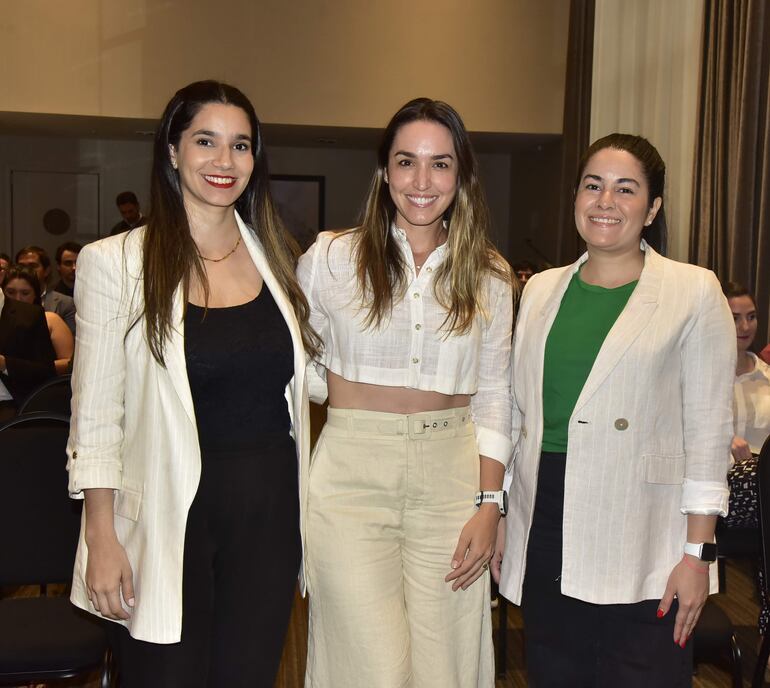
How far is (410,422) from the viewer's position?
2.15 m

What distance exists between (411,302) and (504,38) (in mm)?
9252

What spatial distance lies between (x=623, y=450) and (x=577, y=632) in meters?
0.46

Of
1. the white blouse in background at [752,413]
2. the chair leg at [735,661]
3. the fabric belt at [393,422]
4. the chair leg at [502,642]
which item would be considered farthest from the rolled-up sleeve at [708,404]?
the white blouse in background at [752,413]

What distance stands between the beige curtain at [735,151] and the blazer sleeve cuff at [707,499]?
4.04m

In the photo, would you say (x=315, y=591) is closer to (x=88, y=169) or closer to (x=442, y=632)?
(x=442, y=632)

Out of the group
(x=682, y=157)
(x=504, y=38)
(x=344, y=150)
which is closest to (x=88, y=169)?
(x=344, y=150)

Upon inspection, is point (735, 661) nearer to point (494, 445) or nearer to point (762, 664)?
point (762, 664)

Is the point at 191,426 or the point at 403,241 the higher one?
the point at 403,241

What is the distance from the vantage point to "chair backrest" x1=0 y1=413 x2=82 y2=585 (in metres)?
2.65

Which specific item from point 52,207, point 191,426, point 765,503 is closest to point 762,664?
point 765,503

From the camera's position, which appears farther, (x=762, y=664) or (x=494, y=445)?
(x=762, y=664)

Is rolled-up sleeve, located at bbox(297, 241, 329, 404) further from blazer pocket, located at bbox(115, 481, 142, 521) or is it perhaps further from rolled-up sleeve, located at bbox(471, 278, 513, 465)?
blazer pocket, located at bbox(115, 481, 142, 521)

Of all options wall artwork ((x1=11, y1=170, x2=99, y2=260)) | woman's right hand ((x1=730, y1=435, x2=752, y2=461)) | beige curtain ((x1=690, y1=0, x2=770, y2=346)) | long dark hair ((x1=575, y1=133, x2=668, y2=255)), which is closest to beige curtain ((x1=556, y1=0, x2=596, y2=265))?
beige curtain ((x1=690, y1=0, x2=770, y2=346))

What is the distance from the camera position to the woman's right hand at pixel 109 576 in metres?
1.92
